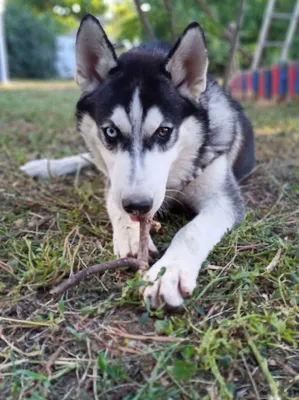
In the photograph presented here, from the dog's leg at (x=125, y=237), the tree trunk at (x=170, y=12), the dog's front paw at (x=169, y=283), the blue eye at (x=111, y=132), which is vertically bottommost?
the dog's leg at (x=125, y=237)

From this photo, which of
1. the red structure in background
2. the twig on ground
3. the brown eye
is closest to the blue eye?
the brown eye

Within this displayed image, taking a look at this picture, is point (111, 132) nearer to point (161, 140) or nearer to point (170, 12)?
point (161, 140)

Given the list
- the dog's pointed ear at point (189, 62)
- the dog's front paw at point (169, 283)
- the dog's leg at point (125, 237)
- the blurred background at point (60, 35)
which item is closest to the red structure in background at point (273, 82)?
the dog's pointed ear at point (189, 62)

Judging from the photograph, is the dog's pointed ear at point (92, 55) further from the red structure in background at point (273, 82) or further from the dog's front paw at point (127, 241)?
the red structure in background at point (273, 82)

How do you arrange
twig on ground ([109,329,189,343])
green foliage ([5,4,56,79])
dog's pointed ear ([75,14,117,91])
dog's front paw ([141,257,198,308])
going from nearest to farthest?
twig on ground ([109,329,189,343]) < dog's front paw ([141,257,198,308]) < dog's pointed ear ([75,14,117,91]) < green foliage ([5,4,56,79])

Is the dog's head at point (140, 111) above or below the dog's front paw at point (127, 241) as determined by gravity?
above

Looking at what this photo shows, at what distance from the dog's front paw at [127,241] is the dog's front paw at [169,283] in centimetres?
25

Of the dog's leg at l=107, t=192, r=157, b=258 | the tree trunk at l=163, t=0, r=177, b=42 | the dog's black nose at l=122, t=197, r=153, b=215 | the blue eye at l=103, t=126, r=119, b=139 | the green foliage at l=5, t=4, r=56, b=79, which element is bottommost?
the green foliage at l=5, t=4, r=56, b=79

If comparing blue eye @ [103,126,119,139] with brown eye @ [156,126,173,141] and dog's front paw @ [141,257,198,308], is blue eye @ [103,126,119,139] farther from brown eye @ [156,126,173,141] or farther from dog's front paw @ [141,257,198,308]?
dog's front paw @ [141,257,198,308]

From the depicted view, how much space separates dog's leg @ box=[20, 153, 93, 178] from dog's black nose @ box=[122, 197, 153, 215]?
5.69 feet

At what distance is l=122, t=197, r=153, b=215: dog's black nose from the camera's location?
188 centimetres

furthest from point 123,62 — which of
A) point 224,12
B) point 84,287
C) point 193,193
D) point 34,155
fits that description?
point 224,12

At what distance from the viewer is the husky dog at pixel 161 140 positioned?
1928mm

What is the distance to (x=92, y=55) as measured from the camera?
2.43m
